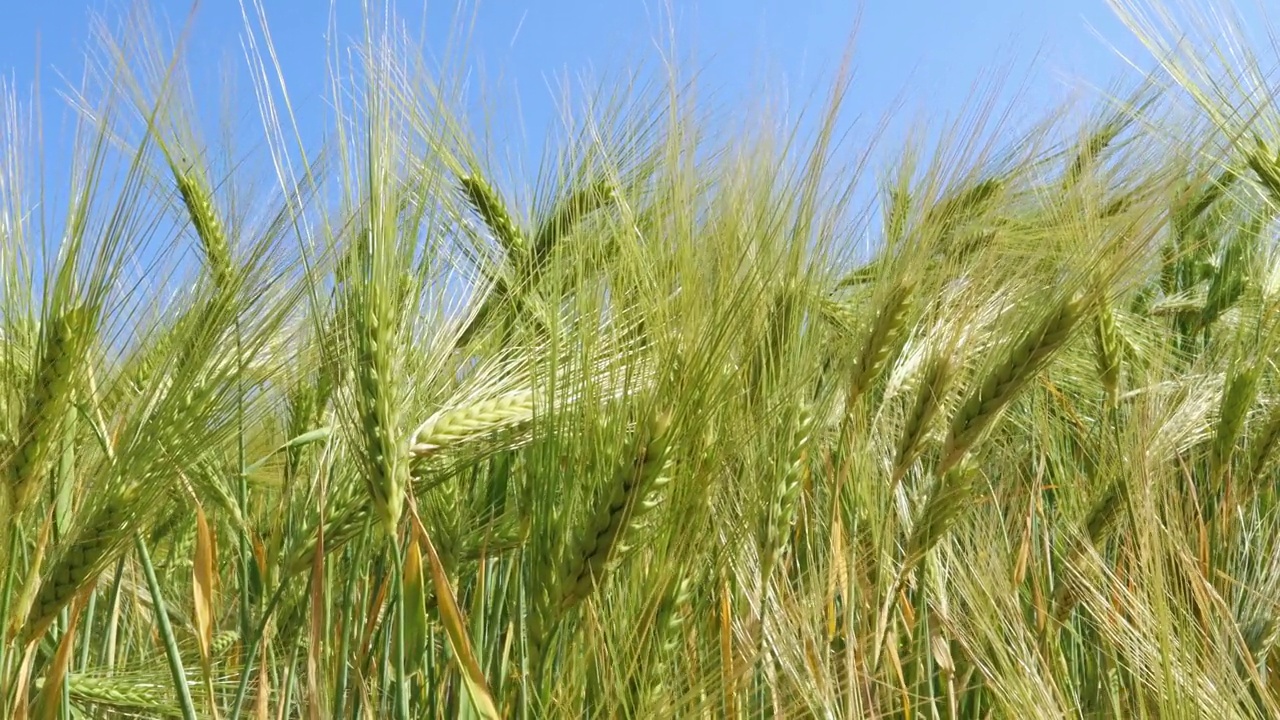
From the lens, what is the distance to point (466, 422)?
1.20 m

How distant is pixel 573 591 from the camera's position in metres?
0.99

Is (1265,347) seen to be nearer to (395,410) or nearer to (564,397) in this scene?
(564,397)

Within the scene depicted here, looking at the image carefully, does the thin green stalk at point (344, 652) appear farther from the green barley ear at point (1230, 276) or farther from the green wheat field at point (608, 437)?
the green barley ear at point (1230, 276)

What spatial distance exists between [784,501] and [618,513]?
0.37m

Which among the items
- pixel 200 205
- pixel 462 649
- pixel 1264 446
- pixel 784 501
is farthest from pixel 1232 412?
pixel 200 205

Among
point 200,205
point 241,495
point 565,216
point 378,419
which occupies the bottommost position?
point 378,419

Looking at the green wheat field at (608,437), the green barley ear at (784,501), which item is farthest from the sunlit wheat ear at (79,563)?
the green barley ear at (784,501)

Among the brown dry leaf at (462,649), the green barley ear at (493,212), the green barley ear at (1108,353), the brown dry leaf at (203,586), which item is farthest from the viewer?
the green barley ear at (1108,353)

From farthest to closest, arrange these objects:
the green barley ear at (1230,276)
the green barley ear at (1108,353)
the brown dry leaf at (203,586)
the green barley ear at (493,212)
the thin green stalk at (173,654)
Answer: the green barley ear at (1230,276), the green barley ear at (1108,353), the green barley ear at (493,212), the brown dry leaf at (203,586), the thin green stalk at (173,654)

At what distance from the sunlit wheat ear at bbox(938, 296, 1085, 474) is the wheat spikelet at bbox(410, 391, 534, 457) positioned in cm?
53

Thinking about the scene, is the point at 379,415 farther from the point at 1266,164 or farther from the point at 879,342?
the point at 1266,164

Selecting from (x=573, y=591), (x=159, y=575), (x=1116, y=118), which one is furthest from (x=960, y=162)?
(x=159, y=575)

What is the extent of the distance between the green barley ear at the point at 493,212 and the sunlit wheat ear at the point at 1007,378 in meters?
0.77

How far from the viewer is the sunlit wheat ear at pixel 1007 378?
1.32m
